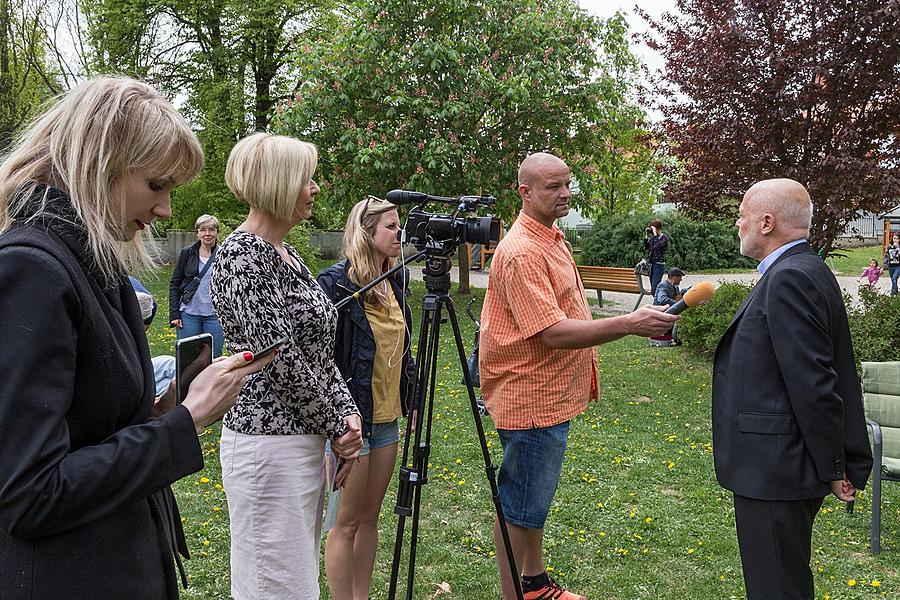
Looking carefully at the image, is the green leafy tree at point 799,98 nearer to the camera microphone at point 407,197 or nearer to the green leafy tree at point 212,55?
the camera microphone at point 407,197

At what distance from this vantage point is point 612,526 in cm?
504

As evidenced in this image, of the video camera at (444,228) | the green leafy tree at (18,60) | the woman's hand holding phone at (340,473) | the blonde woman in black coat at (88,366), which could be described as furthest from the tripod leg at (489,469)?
the green leafy tree at (18,60)

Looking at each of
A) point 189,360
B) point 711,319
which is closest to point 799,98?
point 711,319

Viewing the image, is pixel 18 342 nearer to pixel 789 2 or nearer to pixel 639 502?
pixel 639 502

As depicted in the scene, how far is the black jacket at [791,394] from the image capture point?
305 cm

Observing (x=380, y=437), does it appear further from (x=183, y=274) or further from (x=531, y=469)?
(x=183, y=274)

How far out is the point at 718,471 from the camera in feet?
10.9

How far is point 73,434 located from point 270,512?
124cm

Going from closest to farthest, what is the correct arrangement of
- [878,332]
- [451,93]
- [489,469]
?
[489,469] → [878,332] → [451,93]

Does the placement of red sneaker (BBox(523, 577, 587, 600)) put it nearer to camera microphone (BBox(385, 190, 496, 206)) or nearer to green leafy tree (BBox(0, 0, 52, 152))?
camera microphone (BBox(385, 190, 496, 206))

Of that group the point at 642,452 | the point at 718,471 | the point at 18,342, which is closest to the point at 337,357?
the point at 718,471

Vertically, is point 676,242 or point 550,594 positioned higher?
point 676,242

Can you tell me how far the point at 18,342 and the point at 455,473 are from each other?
495 centimetres

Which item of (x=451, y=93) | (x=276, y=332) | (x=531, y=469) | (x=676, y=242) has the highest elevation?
(x=451, y=93)
